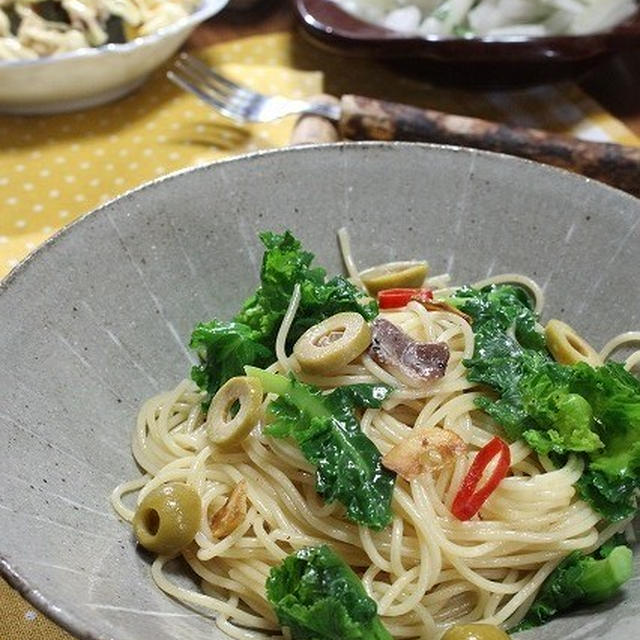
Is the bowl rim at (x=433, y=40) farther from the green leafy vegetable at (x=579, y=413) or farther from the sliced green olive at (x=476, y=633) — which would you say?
the sliced green olive at (x=476, y=633)

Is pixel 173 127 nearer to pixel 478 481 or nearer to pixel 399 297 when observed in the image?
pixel 399 297

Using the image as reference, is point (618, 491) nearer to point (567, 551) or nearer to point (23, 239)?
point (567, 551)

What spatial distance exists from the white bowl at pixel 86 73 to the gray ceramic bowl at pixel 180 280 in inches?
46.9

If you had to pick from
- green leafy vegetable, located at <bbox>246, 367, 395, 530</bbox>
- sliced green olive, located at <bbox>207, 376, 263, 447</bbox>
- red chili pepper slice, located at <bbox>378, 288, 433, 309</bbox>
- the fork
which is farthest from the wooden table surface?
sliced green olive, located at <bbox>207, 376, 263, 447</bbox>

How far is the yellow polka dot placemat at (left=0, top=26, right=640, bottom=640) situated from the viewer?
3.62 metres

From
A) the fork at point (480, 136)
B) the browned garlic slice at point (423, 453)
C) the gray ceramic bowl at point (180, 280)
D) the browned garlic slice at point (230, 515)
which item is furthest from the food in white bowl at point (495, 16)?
Answer: the browned garlic slice at point (230, 515)

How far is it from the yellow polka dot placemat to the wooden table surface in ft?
0.44

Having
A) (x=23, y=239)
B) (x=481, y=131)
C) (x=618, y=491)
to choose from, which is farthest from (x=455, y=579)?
(x=23, y=239)

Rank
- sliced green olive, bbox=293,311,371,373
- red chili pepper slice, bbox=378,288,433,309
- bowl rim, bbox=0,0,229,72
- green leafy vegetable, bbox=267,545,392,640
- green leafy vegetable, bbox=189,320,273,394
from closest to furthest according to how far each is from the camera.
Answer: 1. green leafy vegetable, bbox=267,545,392,640
2. sliced green olive, bbox=293,311,371,373
3. green leafy vegetable, bbox=189,320,273,394
4. red chili pepper slice, bbox=378,288,433,309
5. bowl rim, bbox=0,0,229,72

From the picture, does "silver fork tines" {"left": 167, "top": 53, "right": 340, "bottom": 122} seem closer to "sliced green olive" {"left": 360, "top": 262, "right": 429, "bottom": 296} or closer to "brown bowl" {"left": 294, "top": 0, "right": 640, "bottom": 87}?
"brown bowl" {"left": 294, "top": 0, "right": 640, "bottom": 87}

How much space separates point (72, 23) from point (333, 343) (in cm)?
237

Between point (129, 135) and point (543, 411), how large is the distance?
8.19ft

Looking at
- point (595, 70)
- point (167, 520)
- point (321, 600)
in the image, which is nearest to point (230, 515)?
point (167, 520)

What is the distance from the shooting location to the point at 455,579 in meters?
2.18
